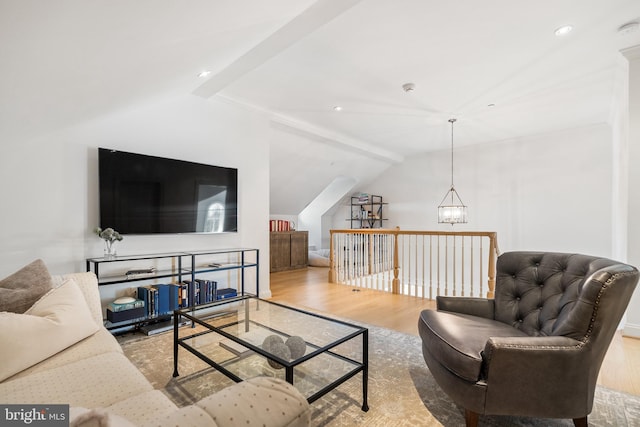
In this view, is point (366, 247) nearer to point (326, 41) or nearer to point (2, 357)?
Answer: point (326, 41)

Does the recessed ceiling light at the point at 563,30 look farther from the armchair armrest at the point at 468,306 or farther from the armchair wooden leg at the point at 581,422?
the armchair wooden leg at the point at 581,422

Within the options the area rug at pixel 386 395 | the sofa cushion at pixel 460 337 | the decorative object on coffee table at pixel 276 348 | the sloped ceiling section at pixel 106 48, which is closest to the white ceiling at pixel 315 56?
the sloped ceiling section at pixel 106 48

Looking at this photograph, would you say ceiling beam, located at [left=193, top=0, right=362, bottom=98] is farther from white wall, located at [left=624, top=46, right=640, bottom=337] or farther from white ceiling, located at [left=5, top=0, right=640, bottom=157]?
white wall, located at [left=624, top=46, right=640, bottom=337]

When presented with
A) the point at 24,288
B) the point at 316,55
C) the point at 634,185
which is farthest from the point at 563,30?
the point at 24,288

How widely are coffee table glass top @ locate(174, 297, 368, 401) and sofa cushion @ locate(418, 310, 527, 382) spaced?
389mm

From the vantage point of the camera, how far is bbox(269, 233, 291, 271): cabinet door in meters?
6.06

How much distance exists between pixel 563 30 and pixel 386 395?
3.02 metres

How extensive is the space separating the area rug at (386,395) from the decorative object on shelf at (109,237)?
835mm

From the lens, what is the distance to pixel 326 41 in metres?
2.54

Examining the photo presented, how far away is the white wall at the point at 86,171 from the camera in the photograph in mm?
2371

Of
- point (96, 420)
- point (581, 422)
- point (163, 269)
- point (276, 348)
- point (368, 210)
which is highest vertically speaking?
point (368, 210)

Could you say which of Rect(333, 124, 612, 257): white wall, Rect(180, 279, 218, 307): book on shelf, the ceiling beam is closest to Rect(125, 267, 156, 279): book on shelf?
Rect(180, 279, 218, 307): book on shelf

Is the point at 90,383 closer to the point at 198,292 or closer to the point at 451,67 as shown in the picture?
the point at 198,292

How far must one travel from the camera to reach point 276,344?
1628mm
